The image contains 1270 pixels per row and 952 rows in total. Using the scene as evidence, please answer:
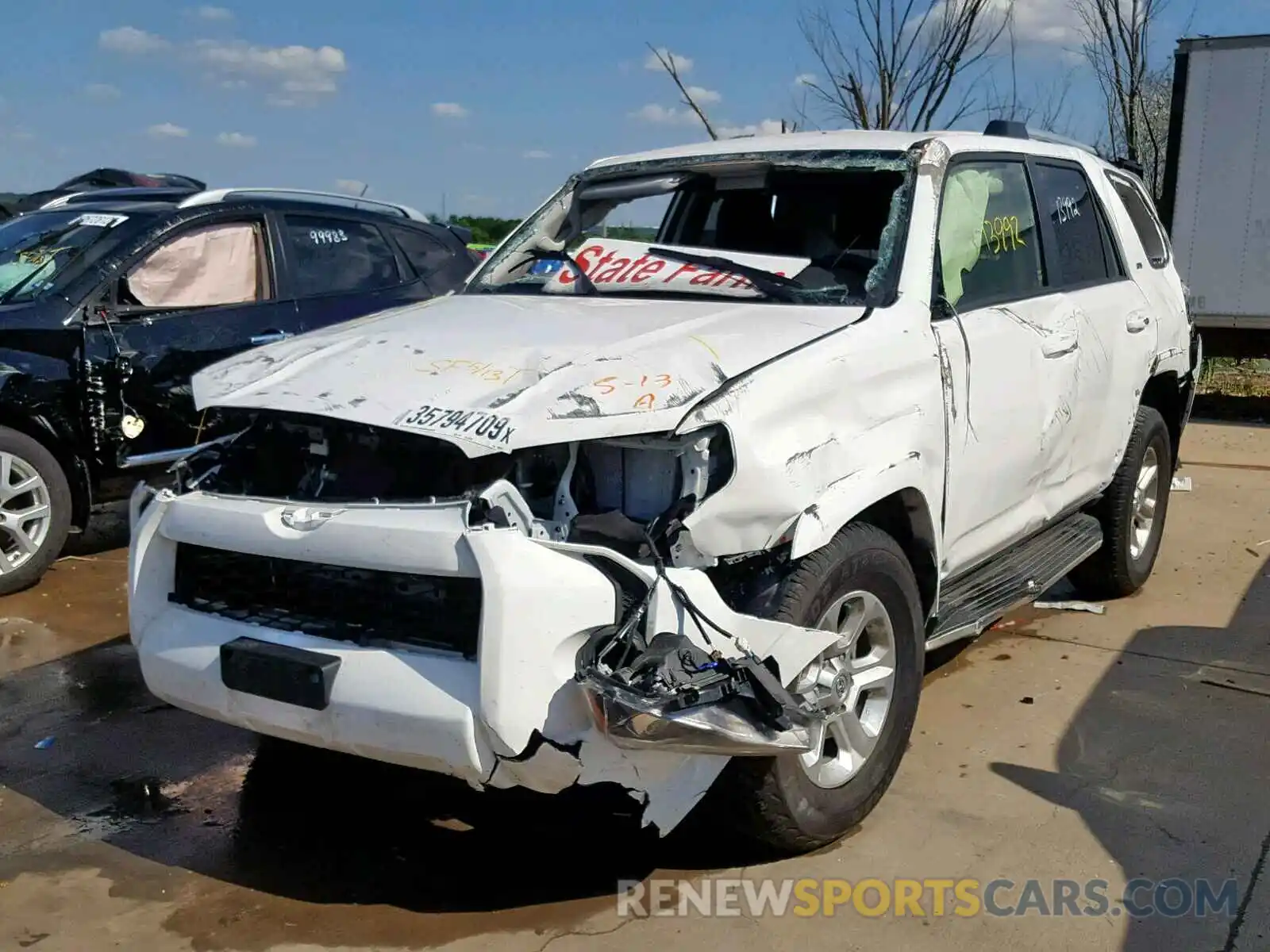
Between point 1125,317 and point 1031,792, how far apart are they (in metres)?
2.31

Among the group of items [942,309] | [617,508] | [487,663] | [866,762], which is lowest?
[866,762]

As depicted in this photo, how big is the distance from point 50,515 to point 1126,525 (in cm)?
512

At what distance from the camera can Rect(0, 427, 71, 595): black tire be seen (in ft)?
18.2

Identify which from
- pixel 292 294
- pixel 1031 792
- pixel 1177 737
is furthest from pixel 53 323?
pixel 1177 737

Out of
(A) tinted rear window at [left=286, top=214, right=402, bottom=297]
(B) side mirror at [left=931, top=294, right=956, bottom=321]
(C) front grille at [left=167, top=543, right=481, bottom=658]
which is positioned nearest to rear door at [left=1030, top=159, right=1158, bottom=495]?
(B) side mirror at [left=931, top=294, right=956, bottom=321]

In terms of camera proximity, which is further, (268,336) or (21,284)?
(268,336)

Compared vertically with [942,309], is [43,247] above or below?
above

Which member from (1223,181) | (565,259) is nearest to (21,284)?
(565,259)

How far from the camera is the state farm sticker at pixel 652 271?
149 inches

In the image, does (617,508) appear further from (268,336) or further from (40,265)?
(40,265)

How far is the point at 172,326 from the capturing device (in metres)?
5.96

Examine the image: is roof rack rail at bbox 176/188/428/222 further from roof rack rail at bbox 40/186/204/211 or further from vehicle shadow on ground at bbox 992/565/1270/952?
vehicle shadow on ground at bbox 992/565/1270/952

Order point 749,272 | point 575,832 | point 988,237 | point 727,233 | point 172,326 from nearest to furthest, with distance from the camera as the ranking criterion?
point 575,832, point 749,272, point 988,237, point 727,233, point 172,326

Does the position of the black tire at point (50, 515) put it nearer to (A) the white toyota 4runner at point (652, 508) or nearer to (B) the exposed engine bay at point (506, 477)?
(A) the white toyota 4runner at point (652, 508)
